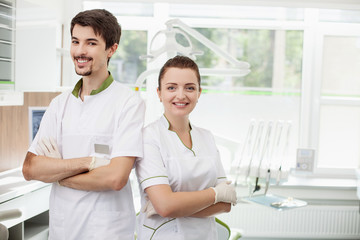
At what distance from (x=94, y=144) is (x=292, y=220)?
2.76m

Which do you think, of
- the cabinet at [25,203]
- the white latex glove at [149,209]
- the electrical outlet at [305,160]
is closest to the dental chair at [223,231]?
the white latex glove at [149,209]

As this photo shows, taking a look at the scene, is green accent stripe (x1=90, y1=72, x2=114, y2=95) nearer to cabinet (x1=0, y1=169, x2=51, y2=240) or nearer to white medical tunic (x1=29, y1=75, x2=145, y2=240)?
white medical tunic (x1=29, y1=75, x2=145, y2=240)

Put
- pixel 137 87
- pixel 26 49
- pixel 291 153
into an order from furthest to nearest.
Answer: pixel 291 153 < pixel 137 87 < pixel 26 49

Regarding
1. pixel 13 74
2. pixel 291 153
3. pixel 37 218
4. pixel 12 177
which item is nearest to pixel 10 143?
pixel 12 177

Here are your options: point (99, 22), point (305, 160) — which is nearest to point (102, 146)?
point (99, 22)

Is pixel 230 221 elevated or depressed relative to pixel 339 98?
depressed

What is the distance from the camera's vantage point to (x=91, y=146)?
1502 millimetres

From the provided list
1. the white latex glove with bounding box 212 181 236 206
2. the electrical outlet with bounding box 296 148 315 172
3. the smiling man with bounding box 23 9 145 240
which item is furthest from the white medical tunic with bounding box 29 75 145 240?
the electrical outlet with bounding box 296 148 315 172

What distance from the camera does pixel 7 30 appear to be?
211 centimetres

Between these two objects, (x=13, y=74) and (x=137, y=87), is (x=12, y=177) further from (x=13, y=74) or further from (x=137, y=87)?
(x=137, y=87)

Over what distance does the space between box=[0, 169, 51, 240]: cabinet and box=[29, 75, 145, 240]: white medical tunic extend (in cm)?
62

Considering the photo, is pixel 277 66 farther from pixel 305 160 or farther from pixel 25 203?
pixel 25 203

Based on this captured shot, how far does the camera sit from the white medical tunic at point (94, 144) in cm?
148

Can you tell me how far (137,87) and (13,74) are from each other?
2.65ft
